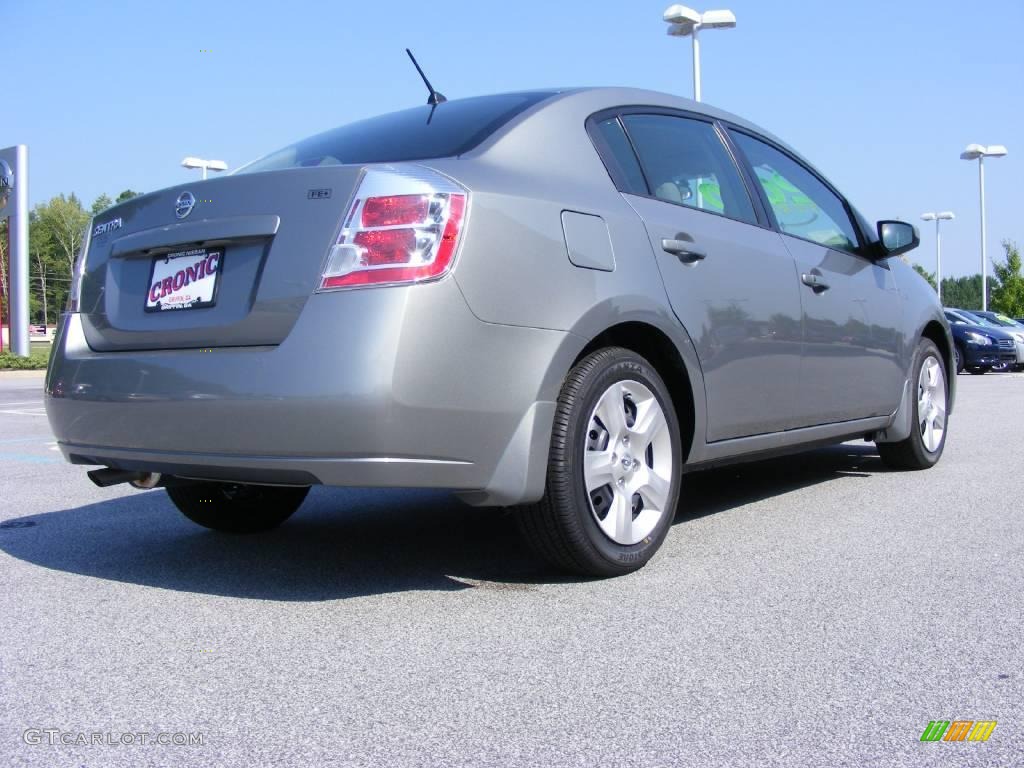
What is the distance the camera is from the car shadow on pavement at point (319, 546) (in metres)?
3.41

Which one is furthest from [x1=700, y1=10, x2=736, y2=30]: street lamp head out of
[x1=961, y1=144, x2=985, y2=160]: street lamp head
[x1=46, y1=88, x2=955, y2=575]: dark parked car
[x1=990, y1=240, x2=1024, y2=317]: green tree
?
[x1=990, y1=240, x2=1024, y2=317]: green tree

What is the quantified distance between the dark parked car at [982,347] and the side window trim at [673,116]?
17781 millimetres

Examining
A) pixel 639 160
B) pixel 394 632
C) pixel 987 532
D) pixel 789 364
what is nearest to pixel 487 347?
pixel 394 632

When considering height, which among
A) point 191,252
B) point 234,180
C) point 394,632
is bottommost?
point 394,632

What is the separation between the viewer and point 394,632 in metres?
2.82

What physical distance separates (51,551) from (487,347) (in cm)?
201

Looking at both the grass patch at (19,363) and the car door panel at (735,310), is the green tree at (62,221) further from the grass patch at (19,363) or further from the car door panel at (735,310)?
the car door panel at (735,310)

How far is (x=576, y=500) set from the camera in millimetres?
3150

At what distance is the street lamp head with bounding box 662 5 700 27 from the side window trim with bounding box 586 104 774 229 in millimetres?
15205

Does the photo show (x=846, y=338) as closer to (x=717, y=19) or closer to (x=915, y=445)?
(x=915, y=445)

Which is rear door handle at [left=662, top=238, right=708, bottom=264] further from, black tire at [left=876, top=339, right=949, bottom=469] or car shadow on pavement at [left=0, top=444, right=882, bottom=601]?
black tire at [left=876, top=339, right=949, bottom=469]

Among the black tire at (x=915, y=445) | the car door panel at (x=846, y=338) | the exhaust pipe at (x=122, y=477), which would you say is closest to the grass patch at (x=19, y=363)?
the black tire at (x=915, y=445)

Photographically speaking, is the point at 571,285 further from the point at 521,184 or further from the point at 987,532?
the point at 987,532

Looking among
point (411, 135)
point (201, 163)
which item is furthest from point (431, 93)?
point (201, 163)
